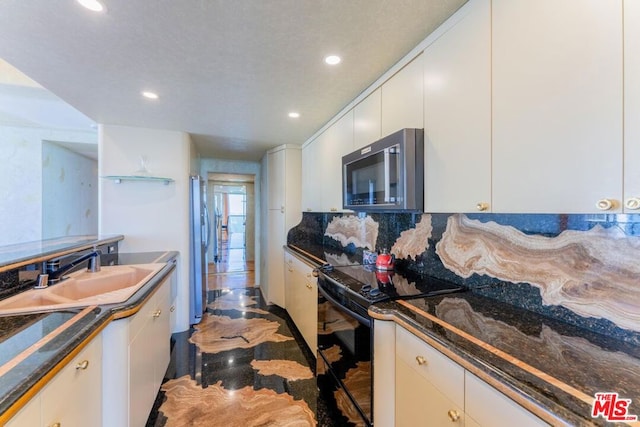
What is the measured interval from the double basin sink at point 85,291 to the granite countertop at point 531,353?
4.64ft

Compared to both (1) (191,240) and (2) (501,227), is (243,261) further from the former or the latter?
(2) (501,227)

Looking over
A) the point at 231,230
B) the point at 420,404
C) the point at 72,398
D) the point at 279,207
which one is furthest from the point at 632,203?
the point at 231,230

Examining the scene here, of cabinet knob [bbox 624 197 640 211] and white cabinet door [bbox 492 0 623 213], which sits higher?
white cabinet door [bbox 492 0 623 213]

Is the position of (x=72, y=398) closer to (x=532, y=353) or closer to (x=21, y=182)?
(x=532, y=353)

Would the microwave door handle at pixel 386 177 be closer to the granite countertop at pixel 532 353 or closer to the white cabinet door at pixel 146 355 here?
the granite countertop at pixel 532 353

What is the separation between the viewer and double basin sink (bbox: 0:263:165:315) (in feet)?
4.42

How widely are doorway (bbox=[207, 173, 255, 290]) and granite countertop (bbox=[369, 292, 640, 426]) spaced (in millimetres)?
4455

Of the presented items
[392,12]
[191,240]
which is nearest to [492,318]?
[392,12]

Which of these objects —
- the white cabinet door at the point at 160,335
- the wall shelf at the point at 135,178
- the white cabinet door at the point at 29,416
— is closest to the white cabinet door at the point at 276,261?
the wall shelf at the point at 135,178

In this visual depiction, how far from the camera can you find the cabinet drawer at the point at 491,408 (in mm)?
695

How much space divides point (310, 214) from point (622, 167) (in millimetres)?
3240

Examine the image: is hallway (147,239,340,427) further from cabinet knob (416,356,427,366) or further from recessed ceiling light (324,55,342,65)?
recessed ceiling light (324,55,342,65)

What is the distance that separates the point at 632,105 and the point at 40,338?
1975 millimetres

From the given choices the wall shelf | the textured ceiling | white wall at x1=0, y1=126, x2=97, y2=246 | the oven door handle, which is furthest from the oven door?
white wall at x1=0, y1=126, x2=97, y2=246
